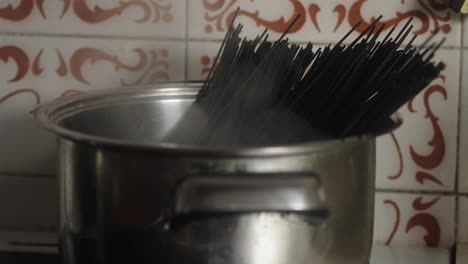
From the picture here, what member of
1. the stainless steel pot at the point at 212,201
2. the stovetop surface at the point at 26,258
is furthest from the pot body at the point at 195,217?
the stovetop surface at the point at 26,258

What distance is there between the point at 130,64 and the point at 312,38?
198mm

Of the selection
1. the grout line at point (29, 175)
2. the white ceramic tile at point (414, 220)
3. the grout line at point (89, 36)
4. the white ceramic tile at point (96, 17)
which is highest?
the white ceramic tile at point (96, 17)

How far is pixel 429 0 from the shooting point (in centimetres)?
69

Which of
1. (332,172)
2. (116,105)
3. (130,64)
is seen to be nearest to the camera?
(332,172)

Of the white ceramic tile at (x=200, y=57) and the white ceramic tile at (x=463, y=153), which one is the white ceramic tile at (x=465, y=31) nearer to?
the white ceramic tile at (x=463, y=153)

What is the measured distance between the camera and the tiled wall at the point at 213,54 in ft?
2.30

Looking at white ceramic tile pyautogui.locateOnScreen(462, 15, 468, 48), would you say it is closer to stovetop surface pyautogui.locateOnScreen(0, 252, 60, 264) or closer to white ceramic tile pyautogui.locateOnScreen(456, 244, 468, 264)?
white ceramic tile pyautogui.locateOnScreen(456, 244, 468, 264)

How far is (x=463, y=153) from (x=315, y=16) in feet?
0.70

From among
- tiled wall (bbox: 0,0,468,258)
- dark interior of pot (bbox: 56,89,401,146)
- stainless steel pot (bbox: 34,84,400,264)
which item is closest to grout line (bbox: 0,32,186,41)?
tiled wall (bbox: 0,0,468,258)

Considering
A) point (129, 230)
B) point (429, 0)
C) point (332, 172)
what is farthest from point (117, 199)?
point (429, 0)

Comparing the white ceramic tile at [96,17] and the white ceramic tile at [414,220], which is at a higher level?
the white ceramic tile at [96,17]

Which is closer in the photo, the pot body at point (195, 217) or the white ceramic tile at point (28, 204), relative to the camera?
the pot body at point (195, 217)

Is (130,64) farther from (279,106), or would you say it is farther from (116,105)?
(279,106)

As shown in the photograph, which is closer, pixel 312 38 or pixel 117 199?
pixel 117 199
